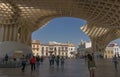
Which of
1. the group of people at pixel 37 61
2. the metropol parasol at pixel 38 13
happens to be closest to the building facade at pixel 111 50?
the metropol parasol at pixel 38 13

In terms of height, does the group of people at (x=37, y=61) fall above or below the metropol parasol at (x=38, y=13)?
below

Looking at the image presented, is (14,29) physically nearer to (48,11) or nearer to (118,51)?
(48,11)

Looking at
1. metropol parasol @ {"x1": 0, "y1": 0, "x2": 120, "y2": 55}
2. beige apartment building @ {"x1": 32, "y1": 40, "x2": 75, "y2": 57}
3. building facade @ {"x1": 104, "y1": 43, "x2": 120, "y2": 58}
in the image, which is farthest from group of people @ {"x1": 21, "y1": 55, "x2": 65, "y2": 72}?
beige apartment building @ {"x1": 32, "y1": 40, "x2": 75, "y2": 57}

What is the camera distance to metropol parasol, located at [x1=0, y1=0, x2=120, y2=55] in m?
40.1

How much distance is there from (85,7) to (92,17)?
601cm

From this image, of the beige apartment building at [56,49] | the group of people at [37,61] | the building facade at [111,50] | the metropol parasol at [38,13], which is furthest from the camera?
the beige apartment building at [56,49]

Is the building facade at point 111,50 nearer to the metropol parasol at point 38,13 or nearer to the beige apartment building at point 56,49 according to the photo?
the beige apartment building at point 56,49

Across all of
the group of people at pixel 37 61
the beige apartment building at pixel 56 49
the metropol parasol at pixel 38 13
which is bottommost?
the group of people at pixel 37 61

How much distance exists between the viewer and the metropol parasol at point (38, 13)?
131 ft

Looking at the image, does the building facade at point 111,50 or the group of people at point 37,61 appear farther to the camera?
the building facade at point 111,50

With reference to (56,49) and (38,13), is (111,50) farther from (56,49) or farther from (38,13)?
(38,13)

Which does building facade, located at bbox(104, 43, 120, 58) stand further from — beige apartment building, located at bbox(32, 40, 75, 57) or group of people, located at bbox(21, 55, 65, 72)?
group of people, located at bbox(21, 55, 65, 72)

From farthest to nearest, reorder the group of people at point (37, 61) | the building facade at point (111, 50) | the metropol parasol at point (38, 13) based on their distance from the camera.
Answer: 1. the building facade at point (111, 50)
2. the metropol parasol at point (38, 13)
3. the group of people at point (37, 61)

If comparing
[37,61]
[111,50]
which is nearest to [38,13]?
[37,61]
